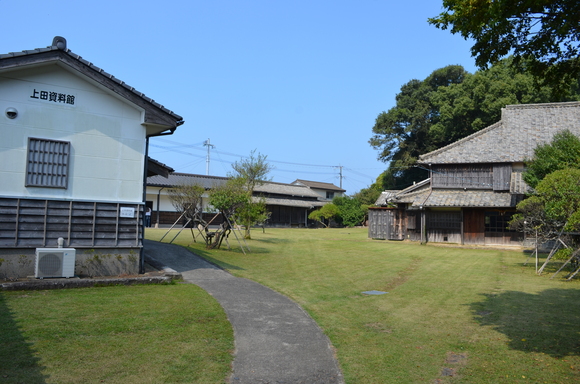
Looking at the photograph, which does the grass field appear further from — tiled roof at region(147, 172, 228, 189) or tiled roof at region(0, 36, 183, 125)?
tiled roof at region(147, 172, 228, 189)

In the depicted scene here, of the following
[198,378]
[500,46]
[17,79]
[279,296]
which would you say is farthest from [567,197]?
[17,79]

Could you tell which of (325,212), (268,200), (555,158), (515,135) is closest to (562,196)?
(555,158)

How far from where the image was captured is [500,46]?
283 inches

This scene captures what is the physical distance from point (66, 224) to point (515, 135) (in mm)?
27254

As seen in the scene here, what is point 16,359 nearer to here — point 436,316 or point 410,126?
point 436,316

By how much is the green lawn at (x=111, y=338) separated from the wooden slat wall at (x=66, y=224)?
168 centimetres

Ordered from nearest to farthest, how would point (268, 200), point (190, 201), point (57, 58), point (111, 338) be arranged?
point (111, 338) → point (57, 58) → point (190, 201) → point (268, 200)

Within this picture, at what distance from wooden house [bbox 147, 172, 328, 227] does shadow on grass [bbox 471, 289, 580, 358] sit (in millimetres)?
27254

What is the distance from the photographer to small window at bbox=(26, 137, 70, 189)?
394 inches

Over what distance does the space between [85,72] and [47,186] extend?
2.89 metres

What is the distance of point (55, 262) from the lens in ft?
31.1

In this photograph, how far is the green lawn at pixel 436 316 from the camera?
5699mm

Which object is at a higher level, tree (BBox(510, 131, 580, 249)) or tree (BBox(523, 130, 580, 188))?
tree (BBox(523, 130, 580, 188))

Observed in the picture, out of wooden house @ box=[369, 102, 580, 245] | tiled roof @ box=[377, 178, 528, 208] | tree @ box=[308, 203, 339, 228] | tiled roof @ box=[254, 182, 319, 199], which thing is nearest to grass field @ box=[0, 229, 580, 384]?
tiled roof @ box=[377, 178, 528, 208]
